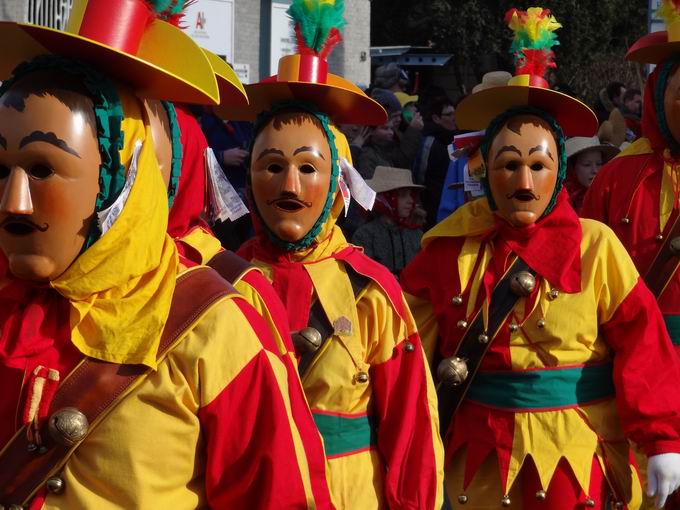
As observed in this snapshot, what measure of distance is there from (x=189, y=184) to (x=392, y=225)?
3446 mm

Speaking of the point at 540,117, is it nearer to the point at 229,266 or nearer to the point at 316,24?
the point at 316,24

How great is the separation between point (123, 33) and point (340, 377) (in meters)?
1.84

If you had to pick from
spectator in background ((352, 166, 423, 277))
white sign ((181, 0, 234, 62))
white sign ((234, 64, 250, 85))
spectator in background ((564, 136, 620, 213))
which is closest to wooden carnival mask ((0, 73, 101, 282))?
spectator in background ((352, 166, 423, 277))

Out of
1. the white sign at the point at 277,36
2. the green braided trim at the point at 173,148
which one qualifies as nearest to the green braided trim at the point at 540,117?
the green braided trim at the point at 173,148

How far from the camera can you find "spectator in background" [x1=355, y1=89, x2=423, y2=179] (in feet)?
27.7

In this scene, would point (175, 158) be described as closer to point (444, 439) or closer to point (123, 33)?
point (123, 33)

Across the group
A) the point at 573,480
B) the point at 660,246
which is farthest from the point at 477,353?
the point at 660,246

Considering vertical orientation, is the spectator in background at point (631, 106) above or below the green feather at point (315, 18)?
below

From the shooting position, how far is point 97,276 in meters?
2.48

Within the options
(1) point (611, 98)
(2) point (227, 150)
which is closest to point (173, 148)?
(2) point (227, 150)

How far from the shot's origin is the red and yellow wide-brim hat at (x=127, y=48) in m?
2.49

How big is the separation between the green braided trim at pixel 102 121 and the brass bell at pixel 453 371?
230 centimetres

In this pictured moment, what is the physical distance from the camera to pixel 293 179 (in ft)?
14.1

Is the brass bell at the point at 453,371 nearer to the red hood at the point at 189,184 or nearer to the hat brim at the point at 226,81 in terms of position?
the red hood at the point at 189,184
